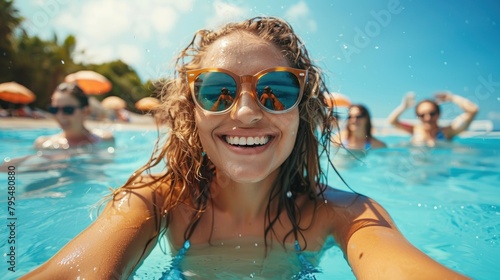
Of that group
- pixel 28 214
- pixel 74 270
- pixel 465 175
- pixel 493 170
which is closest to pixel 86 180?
pixel 28 214

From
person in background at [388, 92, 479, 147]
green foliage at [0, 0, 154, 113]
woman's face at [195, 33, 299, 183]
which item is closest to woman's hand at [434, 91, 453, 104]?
person in background at [388, 92, 479, 147]

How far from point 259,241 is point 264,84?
0.96 m

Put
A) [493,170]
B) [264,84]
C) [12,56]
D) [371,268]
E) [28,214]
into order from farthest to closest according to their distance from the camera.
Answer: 1. [12,56]
2. [493,170]
3. [28,214]
4. [264,84]
5. [371,268]

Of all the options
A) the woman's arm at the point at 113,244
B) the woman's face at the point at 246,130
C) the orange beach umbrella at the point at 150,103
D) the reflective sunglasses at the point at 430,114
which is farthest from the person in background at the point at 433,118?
the woman's arm at the point at 113,244

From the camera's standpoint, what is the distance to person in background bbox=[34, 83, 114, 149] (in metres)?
6.56

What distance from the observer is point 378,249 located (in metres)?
1.64

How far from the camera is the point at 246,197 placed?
86.7 inches

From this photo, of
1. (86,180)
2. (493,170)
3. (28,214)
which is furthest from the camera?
(493,170)

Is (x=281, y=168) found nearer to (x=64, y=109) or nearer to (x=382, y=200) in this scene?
(x=382, y=200)

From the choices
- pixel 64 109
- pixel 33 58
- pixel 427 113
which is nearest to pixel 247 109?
pixel 64 109

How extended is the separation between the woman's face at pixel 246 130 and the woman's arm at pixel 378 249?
501mm

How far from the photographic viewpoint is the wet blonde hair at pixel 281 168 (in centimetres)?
212

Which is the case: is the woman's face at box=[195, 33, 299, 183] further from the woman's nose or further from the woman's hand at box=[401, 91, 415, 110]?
the woman's hand at box=[401, 91, 415, 110]

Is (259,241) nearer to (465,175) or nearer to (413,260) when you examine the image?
(413,260)
